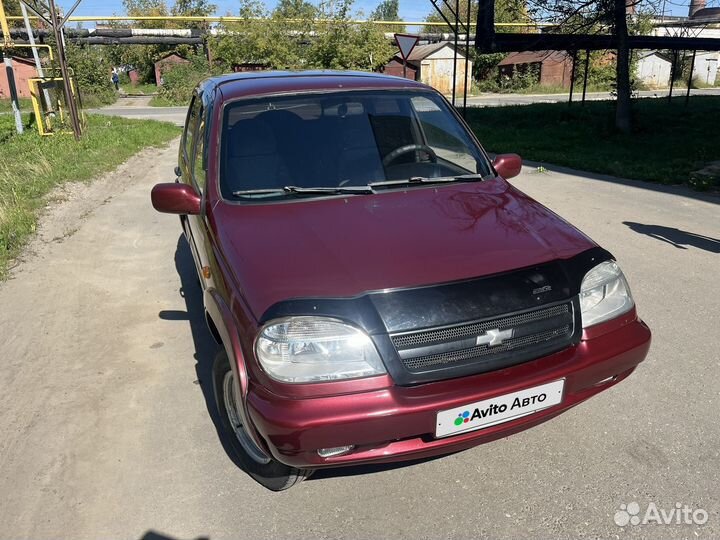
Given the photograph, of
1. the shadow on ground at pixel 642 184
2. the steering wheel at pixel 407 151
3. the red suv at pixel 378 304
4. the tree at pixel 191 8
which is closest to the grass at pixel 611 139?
the shadow on ground at pixel 642 184

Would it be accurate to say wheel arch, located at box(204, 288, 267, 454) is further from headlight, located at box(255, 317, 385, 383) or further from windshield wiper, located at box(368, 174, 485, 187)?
windshield wiper, located at box(368, 174, 485, 187)

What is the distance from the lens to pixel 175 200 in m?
3.23

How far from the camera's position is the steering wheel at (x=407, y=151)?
3396mm

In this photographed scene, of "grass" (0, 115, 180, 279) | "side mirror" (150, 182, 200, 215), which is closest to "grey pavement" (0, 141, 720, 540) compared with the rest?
"side mirror" (150, 182, 200, 215)

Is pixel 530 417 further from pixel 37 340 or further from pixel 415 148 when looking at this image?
pixel 37 340

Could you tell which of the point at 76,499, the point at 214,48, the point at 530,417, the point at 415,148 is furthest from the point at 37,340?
the point at 214,48

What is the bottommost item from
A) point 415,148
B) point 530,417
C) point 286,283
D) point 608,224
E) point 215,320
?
point 608,224

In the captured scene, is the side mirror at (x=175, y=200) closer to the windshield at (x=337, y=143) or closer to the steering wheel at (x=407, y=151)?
the windshield at (x=337, y=143)

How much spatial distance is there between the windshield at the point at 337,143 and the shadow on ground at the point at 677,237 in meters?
3.46

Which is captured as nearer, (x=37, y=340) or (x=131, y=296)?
(x=37, y=340)

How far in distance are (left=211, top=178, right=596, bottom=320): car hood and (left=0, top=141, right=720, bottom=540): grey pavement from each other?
39.9 inches

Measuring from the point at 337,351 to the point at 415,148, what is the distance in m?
1.85

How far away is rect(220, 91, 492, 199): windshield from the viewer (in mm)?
3170

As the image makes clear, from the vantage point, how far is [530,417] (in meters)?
2.38
